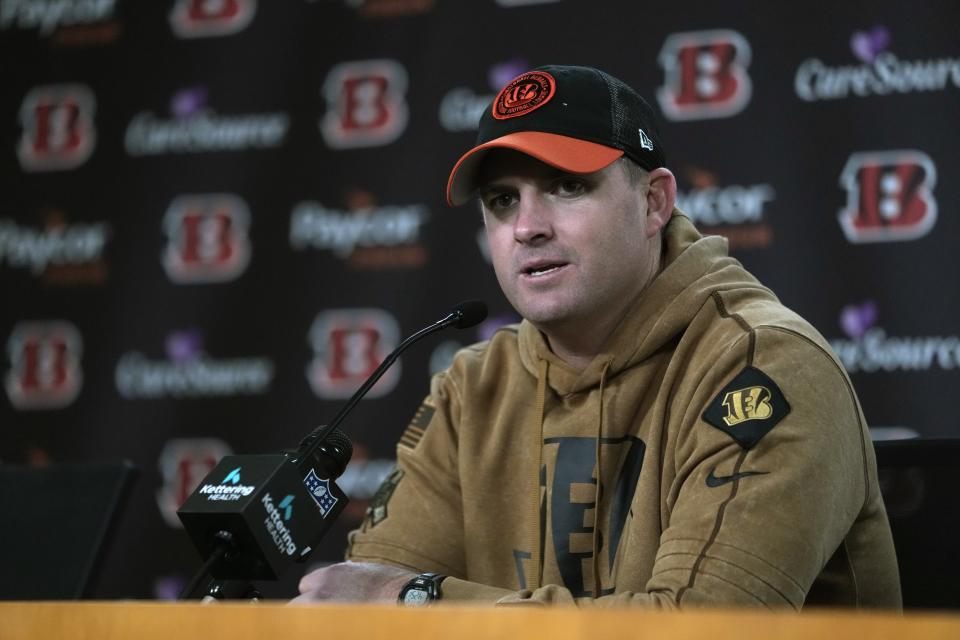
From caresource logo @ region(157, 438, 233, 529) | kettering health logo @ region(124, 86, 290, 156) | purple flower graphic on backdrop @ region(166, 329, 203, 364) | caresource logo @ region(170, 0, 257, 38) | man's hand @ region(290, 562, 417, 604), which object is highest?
caresource logo @ region(170, 0, 257, 38)

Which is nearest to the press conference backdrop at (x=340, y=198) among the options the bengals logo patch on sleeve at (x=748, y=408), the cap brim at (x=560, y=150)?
the cap brim at (x=560, y=150)

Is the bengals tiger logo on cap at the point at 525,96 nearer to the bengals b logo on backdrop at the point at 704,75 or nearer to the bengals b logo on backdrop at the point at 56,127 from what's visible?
the bengals b logo on backdrop at the point at 704,75

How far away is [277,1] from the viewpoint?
328cm

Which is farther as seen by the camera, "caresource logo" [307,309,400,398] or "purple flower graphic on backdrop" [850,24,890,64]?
"caresource logo" [307,309,400,398]

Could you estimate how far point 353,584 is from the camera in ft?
5.57

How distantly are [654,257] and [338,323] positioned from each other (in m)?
1.36

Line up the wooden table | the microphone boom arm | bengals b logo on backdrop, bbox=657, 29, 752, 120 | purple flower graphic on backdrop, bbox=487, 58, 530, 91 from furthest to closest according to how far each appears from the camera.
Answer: purple flower graphic on backdrop, bbox=487, 58, 530, 91 → bengals b logo on backdrop, bbox=657, 29, 752, 120 → the microphone boom arm → the wooden table

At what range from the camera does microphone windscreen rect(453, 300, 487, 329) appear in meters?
1.67

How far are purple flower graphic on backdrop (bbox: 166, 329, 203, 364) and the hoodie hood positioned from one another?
5.13 feet

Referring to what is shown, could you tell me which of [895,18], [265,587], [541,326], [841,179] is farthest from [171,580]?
[895,18]

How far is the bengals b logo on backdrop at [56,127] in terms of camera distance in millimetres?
3414

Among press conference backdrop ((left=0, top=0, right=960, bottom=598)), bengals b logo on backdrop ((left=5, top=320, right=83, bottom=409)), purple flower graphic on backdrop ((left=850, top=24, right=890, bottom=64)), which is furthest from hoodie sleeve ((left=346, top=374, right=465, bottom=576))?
bengals b logo on backdrop ((left=5, top=320, right=83, bottom=409))

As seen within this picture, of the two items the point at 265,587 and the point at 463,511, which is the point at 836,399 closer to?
the point at 463,511

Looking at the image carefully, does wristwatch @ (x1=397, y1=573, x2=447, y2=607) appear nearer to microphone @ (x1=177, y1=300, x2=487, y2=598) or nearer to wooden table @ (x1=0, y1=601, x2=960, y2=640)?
microphone @ (x1=177, y1=300, x2=487, y2=598)
